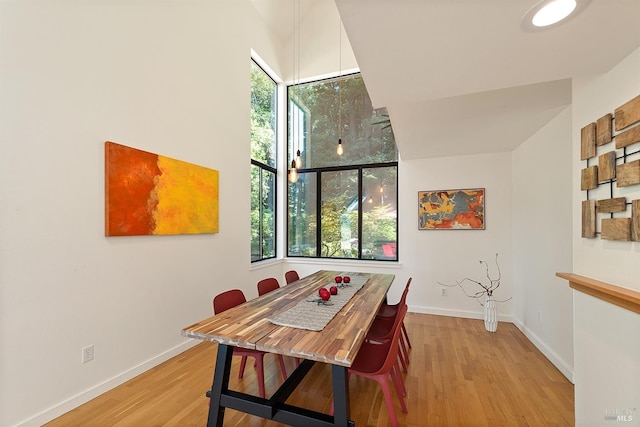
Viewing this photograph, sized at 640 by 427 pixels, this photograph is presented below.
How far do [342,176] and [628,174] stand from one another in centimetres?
382

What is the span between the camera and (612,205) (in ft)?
4.83

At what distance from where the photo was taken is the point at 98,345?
7.21 feet

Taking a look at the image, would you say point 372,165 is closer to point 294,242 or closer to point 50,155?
point 294,242

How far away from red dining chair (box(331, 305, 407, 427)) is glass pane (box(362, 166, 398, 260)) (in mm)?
2577

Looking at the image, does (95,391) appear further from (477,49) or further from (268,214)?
(477,49)

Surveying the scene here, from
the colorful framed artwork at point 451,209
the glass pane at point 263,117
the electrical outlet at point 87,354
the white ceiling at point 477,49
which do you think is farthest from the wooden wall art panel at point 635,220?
the glass pane at point 263,117

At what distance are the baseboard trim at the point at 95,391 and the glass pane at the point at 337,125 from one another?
12.0 ft

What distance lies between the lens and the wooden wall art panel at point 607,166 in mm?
1476

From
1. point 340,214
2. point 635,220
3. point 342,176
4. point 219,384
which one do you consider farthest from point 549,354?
point 342,176

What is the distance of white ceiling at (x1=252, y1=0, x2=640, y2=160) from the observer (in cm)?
116

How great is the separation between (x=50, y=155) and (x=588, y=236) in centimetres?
363

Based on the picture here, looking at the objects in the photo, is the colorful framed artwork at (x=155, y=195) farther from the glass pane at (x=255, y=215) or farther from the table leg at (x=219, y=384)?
the table leg at (x=219, y=384)

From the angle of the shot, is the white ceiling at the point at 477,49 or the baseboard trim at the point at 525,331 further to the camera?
the baseboard trim at the point at 525,331

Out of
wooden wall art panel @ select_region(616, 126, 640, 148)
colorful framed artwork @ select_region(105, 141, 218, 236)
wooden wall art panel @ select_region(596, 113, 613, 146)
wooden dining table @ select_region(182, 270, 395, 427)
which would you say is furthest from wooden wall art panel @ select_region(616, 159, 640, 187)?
colorful framed artwork @ select_region(105, 141, 218, 236)
